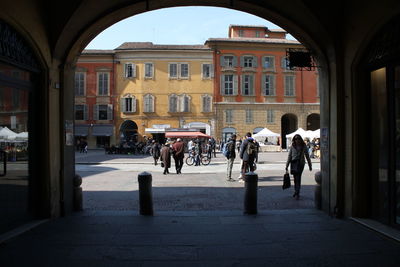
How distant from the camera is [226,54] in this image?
41.2 m

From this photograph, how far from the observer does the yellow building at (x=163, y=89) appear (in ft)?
135

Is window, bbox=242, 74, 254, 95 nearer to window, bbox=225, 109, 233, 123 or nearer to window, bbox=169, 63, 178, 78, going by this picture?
window, bbox=225, 109, 233, 123

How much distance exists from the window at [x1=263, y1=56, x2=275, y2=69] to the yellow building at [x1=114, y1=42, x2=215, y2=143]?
567 centimetres

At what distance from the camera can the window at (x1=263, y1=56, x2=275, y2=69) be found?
4169 cm

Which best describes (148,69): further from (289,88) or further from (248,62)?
(289,88)

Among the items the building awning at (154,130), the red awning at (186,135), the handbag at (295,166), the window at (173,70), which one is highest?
the window at (173,70)

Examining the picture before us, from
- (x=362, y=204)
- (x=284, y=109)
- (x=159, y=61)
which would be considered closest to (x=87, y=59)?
(x=159, y=61)

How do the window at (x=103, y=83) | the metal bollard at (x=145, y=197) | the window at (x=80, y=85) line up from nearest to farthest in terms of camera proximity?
the metal bollard at (x=145, y=197)
the window at (x=103, y=83)
the window at (x=80, y=85)

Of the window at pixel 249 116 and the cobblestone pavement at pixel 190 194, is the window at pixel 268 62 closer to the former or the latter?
the window at pixel 249 116

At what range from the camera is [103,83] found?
4172 centimetres

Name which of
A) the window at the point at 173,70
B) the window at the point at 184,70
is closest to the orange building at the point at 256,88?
the window at the point at 184,70

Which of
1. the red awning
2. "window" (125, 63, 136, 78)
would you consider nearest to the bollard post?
the red awning

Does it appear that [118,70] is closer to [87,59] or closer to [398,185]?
[87,59]

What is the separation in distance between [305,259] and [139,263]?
1875 millimetres
